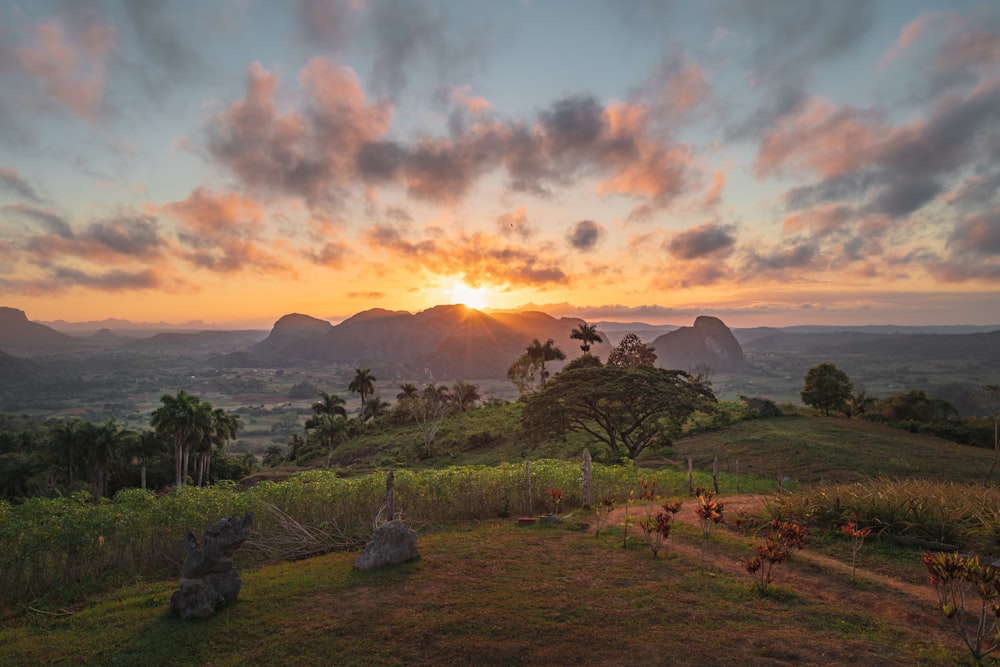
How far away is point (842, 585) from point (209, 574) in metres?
13.5

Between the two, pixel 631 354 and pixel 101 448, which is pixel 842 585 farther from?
pixel 631 354

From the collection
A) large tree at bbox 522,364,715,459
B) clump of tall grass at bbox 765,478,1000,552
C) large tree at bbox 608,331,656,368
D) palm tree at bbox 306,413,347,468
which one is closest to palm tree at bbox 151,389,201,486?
palm tree at bbox 306,413,347,468

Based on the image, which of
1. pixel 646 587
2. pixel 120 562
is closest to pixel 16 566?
pixel 120 562

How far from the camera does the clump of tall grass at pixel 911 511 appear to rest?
38.9ft

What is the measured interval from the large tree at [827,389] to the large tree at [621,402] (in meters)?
27.8

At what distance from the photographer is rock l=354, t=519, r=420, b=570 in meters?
11.3

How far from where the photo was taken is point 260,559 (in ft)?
43.1

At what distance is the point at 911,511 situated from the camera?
1277 centimetres

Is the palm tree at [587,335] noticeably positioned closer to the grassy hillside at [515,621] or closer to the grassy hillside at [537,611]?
the grassy hillside at [537,611]

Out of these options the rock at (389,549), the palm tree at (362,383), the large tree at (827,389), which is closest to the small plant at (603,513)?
the rock at (389,549)

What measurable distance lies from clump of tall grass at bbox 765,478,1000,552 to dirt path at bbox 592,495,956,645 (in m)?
1.90

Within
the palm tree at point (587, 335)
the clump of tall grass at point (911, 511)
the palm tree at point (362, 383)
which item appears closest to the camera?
the clump of tall grass at point (911, 511)

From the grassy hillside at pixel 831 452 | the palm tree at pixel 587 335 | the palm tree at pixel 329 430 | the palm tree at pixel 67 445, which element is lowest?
the palm tree at pixel 329 430

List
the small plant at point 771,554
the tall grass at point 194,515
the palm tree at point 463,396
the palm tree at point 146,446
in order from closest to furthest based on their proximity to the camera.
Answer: the small plant at point 771,554
the tall grass at point 194,515
the palm tree at point 146,446
the palm tree at point 463,396
